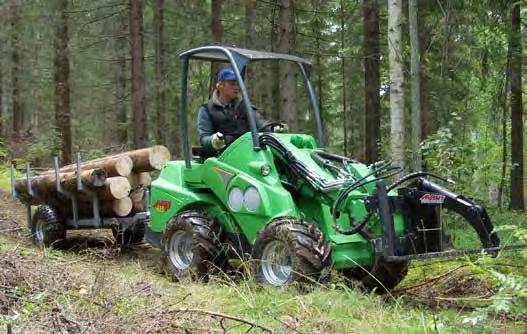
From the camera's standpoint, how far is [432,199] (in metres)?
5.61

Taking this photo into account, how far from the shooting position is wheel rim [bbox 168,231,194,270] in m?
7.32

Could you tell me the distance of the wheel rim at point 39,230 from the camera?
9.73 meters

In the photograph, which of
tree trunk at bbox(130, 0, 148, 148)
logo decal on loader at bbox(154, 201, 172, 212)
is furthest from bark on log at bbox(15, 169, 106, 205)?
tree trunk at bbox(130, 0, 148, 148)

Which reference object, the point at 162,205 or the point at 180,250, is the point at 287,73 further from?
the point at 180,250

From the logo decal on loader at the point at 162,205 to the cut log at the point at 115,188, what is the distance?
1.23m

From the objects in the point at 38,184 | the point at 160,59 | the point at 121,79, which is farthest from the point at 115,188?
the point at 121,79

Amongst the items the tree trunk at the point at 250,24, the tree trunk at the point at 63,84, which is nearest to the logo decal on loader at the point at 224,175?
the tree trunk at the point at 250,24

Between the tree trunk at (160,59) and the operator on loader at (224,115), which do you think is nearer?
the operator on loader at (224,115)

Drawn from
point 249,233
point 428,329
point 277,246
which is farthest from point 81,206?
point 428,329

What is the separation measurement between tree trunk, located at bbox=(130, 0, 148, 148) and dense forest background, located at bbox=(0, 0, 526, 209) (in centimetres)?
3

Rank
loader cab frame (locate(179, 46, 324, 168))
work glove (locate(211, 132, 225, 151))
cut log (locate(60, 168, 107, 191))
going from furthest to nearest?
1. cut log (locate(60, 168, 107, 191))
2. work glove (locate(211, 132, 225, 151))
3. loader cab frame (locate(179, 46, 324, 168))

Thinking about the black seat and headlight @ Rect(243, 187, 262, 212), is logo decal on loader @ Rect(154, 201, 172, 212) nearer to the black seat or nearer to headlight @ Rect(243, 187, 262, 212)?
the black seat

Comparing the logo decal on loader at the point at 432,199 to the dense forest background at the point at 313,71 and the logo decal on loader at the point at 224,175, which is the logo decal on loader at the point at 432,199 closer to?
the logo decal on loader at the point at 224,175

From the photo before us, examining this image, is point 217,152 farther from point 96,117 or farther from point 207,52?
point 96,117
